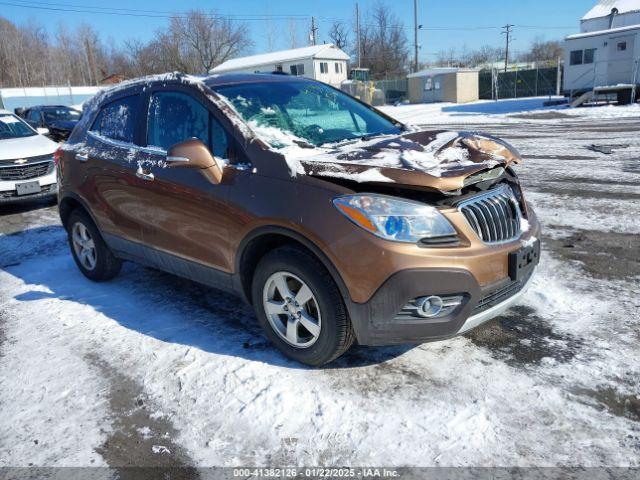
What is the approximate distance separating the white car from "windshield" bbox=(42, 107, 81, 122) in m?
9.74

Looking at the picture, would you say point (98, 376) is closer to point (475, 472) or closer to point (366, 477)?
point (366, 477)

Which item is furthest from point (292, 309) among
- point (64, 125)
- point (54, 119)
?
point (54, 119)

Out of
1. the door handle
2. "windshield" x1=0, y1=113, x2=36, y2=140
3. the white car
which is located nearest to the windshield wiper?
the door handle

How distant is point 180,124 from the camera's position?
3.95 metres

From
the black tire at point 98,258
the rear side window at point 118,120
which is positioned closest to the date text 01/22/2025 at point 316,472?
the rear side window at point 118,120

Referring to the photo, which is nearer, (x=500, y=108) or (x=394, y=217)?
(x=394, y=217)

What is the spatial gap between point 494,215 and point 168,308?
2774 millimetres

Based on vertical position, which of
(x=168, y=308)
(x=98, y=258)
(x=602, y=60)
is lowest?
(x=168, y=308)

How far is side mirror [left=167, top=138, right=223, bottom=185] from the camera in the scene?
11.1 ft

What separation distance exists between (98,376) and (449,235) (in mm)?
2436

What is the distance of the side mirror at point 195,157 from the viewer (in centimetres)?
338

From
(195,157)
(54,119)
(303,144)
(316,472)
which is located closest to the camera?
(316,472)

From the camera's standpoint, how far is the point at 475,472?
2.36 m

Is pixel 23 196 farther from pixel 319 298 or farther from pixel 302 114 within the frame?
pixel 319 298
